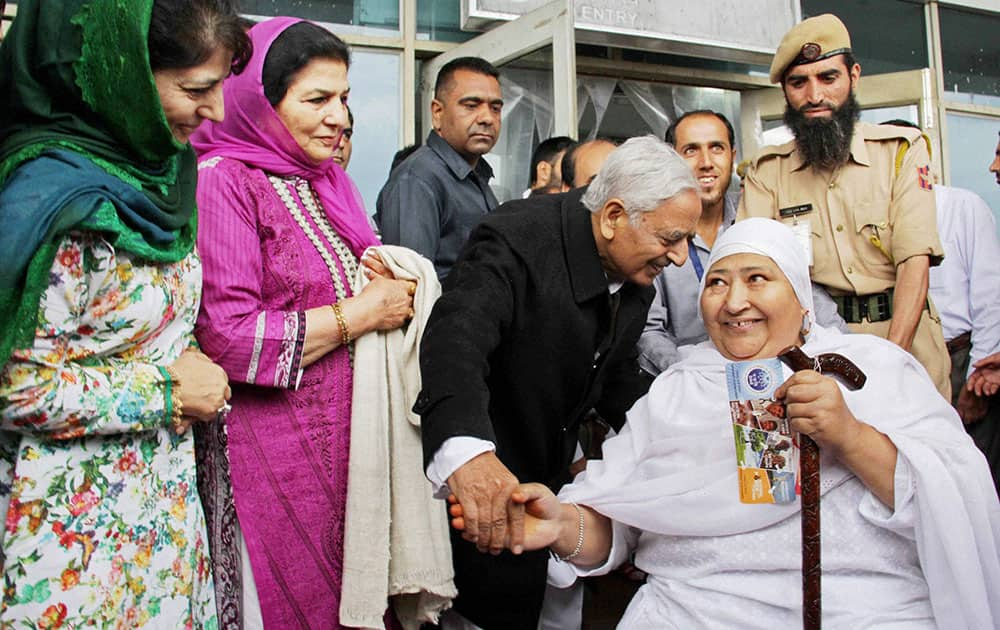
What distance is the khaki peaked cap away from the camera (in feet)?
11.7

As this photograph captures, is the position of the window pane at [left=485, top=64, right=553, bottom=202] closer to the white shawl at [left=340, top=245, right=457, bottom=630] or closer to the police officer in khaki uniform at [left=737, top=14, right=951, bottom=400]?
the police officer in khaki uniform at [left=737, top=14, right=951, bottom=400]

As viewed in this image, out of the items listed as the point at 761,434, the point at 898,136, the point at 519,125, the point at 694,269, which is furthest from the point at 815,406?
the point at 519,125

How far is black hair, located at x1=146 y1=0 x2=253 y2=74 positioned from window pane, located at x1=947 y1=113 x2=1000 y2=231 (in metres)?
7.06

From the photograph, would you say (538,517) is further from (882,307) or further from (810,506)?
(882,307)

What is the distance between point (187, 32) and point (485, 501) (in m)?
1.18

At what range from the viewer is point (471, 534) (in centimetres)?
196

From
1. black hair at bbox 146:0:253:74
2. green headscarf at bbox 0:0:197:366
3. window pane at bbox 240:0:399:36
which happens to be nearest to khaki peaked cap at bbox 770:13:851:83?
black hair at bbox 146:0:253:74

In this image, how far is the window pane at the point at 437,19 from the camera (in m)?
6.38

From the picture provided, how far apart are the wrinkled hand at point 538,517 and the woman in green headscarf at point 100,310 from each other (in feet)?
2.12

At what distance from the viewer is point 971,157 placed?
777 centimetres

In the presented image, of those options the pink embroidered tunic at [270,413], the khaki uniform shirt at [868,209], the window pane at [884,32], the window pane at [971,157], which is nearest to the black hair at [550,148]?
the khaki uniform shirt at [868,209]

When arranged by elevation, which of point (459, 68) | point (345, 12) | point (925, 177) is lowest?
point (925, 177)

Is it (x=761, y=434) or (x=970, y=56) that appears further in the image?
(x=970, y=56)

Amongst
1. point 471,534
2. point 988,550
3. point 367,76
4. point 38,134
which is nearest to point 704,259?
point 988,550
